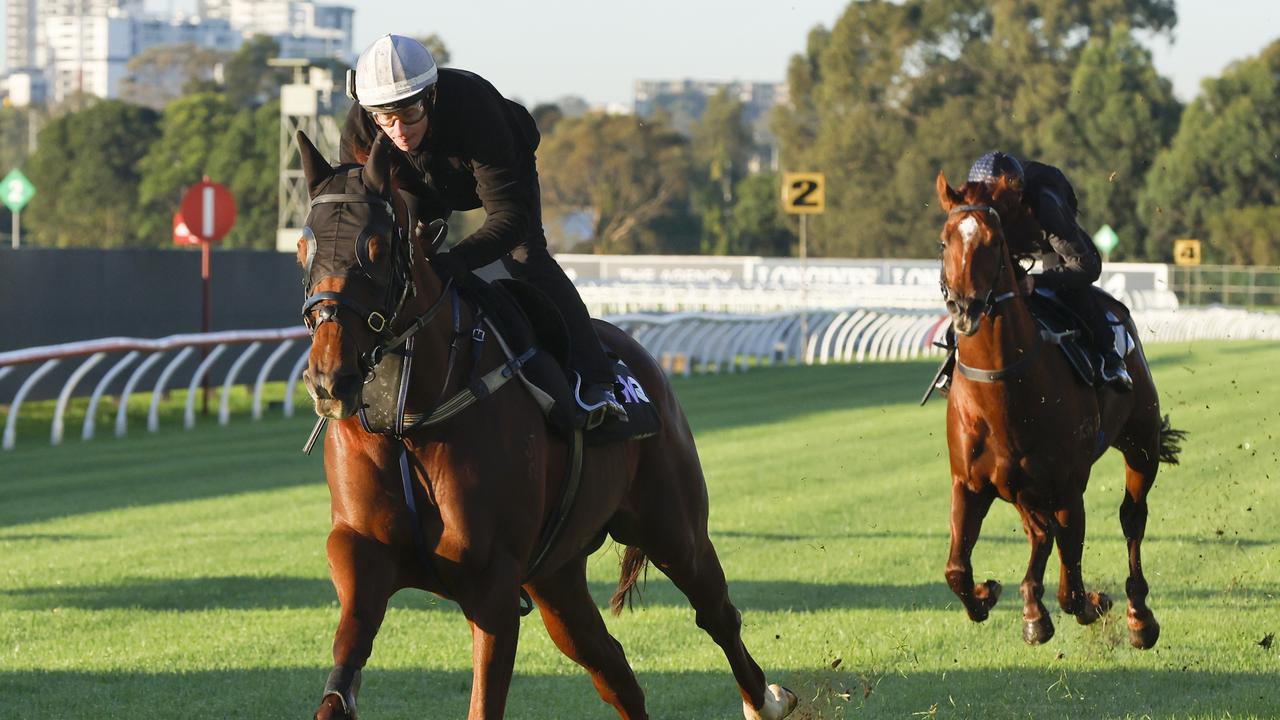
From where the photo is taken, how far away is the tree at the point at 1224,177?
164 feet

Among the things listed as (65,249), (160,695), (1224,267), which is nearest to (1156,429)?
(160,695)

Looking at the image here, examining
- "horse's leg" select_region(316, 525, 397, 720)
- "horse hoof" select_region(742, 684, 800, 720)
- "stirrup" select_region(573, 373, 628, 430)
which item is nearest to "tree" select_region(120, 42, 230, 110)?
"horse hoof" select_region(742, 684, 800, 720)

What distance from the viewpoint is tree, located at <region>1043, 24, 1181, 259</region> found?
49000mm

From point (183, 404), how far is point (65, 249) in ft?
9.78

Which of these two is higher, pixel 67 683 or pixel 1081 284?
pixel 1081 284

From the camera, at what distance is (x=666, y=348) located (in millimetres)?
25000

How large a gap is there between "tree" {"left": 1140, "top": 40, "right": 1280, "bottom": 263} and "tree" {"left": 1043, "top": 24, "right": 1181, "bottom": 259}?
2.22 ft

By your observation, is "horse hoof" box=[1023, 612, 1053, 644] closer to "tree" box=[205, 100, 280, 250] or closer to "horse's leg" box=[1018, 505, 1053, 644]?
"horse's leg" box=[1018, 505, 1053, 644]

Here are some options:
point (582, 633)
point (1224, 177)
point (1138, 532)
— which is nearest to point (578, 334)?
point (582, 633)

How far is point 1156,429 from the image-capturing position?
8523 mm

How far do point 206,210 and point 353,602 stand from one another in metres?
14.5

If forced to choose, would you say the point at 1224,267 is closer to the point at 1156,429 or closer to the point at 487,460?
the point at 1156,429

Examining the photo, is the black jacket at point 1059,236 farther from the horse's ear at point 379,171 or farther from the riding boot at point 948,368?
the horse's ear at point 379,171

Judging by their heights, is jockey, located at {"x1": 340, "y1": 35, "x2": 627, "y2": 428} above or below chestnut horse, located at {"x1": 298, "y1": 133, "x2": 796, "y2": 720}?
above
